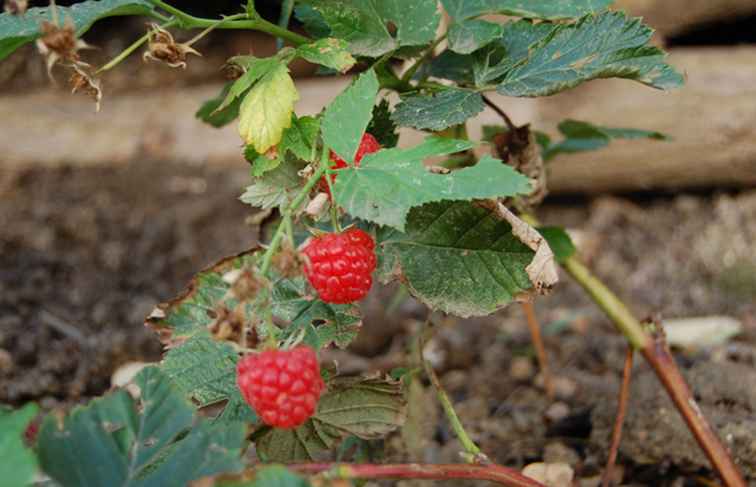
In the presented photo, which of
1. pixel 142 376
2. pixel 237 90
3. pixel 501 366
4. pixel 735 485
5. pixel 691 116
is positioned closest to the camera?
pixel 142 376

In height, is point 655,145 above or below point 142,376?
below

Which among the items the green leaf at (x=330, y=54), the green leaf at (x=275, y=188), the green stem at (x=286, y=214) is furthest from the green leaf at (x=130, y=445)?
the green leaf at (x=330, y=54)

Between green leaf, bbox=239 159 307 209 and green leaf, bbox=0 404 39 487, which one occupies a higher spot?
green leaf, bbox=0 404 39 487

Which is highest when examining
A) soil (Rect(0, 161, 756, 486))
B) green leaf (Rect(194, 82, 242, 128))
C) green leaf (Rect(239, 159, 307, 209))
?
green leaf (Rect(239, 159, 307, 209))

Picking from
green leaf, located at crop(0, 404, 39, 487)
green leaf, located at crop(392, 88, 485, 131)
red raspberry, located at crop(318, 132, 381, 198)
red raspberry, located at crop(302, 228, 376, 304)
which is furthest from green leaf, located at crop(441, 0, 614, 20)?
green leaf, located at crop(0, 404, 39, 487)

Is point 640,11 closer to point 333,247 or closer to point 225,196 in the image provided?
point 225,196

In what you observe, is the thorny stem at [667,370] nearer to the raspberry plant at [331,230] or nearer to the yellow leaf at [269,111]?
the raspberry plant at [331,230]

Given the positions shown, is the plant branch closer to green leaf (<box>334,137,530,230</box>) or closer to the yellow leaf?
green leaf (<box>334,137,530,230</box>)

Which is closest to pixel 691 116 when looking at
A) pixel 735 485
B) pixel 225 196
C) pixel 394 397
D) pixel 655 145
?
pixel 655 145
